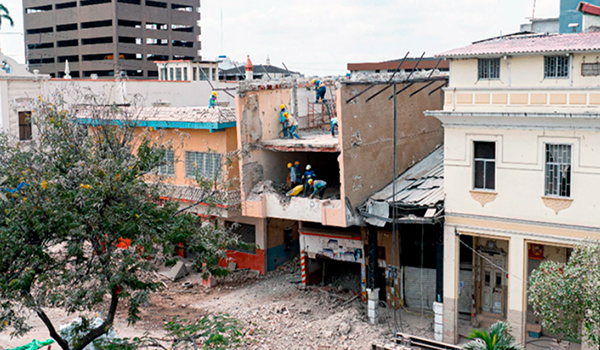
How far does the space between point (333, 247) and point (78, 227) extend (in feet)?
44.3

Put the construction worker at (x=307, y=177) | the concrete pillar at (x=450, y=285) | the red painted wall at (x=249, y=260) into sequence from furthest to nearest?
the red painted wall at (x=249, y=260) < the construction worker at (x=307, y=177) < the concrete pillar at (x=450, y=285)

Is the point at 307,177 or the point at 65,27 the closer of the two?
the point at 307,177

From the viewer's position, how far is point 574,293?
54.6ft

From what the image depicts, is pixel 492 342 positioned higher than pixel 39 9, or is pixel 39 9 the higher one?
pixel 39 9

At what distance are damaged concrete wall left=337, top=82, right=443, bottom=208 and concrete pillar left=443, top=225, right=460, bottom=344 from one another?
3.90m

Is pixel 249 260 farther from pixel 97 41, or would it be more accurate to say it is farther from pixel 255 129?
pixel 97 41

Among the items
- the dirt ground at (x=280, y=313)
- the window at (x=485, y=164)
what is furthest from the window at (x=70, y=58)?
the window at (x=485, y=164)

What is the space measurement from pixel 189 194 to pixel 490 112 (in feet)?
43.3

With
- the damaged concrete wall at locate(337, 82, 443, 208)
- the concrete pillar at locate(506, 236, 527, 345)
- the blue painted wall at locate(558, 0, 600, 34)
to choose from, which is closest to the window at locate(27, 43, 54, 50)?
the damaged concrete wall at locate(337, 82, 443, 208)

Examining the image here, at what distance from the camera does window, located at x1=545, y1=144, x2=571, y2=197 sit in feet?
65.4

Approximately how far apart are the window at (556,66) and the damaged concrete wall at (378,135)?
6822 mm

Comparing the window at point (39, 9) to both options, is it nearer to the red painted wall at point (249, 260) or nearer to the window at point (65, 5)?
the window at point (65, 5)

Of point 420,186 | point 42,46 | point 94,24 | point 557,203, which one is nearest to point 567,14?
point 420,186

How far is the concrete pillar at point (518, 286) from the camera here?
68.1ft
